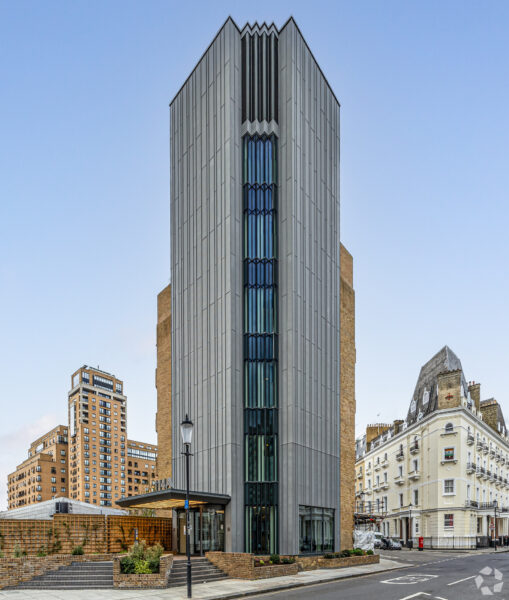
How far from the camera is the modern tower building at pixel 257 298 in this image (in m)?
32.4

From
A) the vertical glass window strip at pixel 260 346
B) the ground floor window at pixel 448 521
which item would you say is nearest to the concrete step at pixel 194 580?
the vertical glass window strip at pixel 260 346

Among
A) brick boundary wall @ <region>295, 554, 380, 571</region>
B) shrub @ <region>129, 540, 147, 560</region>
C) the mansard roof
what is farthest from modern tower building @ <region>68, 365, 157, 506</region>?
shrub @ <region>129, 540, 147, 560</region>

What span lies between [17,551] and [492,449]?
67459 mm

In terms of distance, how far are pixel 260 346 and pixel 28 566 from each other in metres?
16.4

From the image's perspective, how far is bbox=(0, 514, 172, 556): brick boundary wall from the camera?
24.0m

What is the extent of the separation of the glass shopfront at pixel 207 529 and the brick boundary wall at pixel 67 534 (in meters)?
3.46

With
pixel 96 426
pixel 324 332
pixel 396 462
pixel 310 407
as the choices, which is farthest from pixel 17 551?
pixel 96 426

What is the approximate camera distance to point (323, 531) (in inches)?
1377

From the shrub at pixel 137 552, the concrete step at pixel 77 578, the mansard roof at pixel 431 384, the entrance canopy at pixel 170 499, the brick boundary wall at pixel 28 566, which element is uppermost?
the mansard roof at pixel 431 384

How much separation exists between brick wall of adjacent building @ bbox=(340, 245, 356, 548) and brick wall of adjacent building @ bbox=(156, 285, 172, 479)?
12751 mm

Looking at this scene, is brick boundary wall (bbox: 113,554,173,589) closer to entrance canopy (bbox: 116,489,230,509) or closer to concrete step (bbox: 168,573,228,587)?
concrete step (bbox: 168,573,228,587)

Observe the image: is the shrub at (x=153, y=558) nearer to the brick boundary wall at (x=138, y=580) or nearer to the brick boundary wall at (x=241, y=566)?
the brick boundary wall at (x=138, y=580)

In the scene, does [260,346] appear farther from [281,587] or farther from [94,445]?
[94,445]

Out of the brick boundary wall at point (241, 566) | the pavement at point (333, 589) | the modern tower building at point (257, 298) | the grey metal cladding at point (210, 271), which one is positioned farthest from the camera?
the grey metal cladding at point (210, 271)
